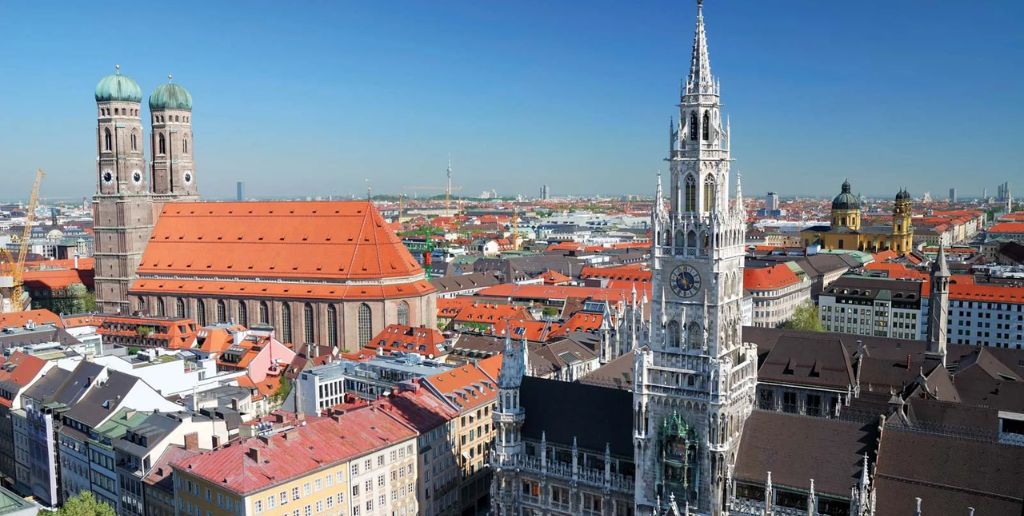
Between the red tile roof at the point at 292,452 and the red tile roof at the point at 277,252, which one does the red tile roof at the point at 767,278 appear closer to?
the red tile roof at the point at 277,252

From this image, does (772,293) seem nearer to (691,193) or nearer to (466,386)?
(466,386)

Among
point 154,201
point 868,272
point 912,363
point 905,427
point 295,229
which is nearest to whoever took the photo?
point 905,427

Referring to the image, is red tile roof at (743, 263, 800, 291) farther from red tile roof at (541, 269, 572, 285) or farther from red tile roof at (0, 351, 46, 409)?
red tile roof at (0, 351, 46, 409)

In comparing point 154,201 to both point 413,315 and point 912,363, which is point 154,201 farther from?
point 912,363

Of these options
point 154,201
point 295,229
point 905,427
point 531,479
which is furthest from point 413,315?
point 905,427

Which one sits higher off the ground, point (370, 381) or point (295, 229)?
point (295, 229)

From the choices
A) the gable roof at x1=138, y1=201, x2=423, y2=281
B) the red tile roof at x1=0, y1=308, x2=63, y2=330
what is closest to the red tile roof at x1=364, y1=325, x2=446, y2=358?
the gable roof at x1=138, y1=201, x2=423, y2=281
